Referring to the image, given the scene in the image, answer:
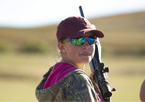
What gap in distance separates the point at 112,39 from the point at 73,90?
2301 inches

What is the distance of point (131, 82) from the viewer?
1337 inches

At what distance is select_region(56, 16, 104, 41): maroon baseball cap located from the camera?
13.1 feet

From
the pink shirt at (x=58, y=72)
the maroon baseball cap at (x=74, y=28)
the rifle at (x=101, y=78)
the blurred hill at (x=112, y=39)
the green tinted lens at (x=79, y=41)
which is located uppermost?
the maroon baseball cap at (x=74, y=28)

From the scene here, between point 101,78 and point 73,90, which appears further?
point 101,78

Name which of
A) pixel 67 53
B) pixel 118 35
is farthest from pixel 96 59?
pixel 118 35

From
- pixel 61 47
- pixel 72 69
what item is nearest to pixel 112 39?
pixel 61 47

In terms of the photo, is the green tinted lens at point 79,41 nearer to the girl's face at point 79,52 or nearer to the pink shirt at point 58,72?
the girl's face at point 79,52

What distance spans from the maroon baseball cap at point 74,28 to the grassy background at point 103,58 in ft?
1.02

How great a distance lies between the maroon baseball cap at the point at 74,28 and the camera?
4008 millimetres

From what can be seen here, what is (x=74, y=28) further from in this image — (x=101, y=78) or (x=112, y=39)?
(x=112, y=39)

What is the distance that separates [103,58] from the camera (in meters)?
49.6

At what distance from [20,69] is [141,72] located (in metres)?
11.6

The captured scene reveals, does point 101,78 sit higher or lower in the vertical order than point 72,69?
lower

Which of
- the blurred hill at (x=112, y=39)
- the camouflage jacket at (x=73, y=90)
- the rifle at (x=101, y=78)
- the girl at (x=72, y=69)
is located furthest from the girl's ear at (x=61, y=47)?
the blurred hill at (x=112, y=39)
